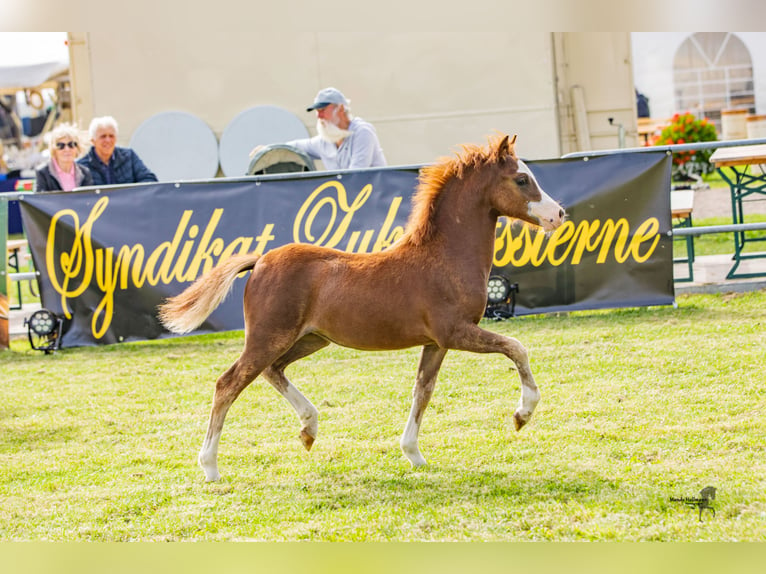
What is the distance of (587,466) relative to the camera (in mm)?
4367

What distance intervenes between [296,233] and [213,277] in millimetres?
4247

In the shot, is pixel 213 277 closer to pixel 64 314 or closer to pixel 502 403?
pixel 502 403

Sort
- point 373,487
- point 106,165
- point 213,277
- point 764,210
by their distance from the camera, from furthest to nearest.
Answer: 1. point 764,210
2. point 106,165
3. point 213,277
4. point 373,487

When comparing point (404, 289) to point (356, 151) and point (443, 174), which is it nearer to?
point (443, 174)

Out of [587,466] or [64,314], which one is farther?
[64,314]

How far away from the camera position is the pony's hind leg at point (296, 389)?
4680 mm

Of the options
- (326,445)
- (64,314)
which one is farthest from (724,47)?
(326,445)

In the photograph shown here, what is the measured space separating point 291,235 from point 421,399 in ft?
14.6

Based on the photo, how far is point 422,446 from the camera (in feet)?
16.5

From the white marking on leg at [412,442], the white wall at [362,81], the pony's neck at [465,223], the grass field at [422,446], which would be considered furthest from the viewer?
the white wall at [362,81]

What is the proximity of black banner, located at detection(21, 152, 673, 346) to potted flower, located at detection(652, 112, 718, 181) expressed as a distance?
1182 cm

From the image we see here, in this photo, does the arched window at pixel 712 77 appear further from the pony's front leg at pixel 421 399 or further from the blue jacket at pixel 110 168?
the pony's front leg at pixel 421 399

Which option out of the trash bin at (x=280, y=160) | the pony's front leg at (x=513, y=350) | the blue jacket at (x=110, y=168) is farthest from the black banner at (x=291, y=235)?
the pony's front leg at (x=513, y=350)

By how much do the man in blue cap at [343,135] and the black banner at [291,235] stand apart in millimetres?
643
